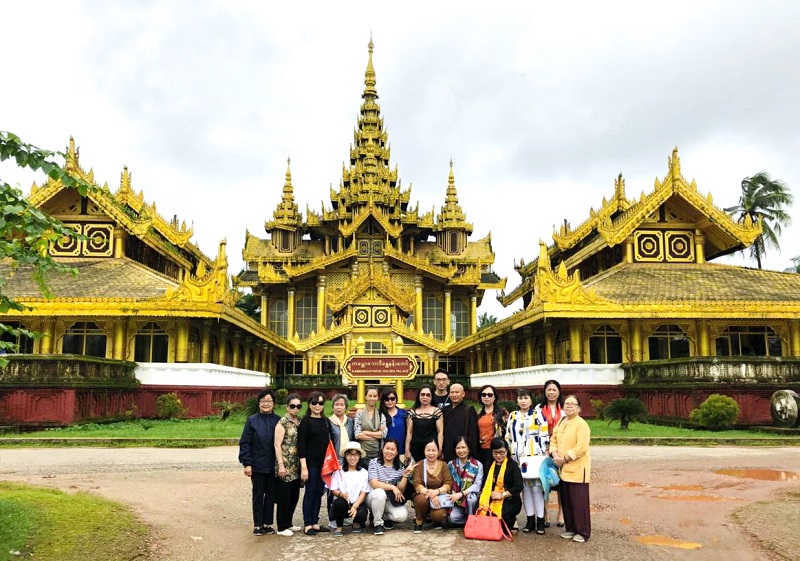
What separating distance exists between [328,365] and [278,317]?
8.79 metres

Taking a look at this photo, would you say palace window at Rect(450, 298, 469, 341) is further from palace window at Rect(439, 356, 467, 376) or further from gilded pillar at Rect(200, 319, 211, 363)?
gilded pillar at Rect(200, 319, 211, 363)

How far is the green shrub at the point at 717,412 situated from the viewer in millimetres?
16344

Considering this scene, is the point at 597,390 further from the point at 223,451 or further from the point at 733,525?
the point at 733,525

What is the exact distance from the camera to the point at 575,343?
22.1m

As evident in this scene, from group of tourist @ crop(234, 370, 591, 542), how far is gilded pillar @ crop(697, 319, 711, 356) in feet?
57.3

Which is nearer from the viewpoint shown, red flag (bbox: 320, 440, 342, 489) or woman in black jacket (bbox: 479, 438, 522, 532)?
woman in black jacket (bbox: 479, 438, 522, 532)

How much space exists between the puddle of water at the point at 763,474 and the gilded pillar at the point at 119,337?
744 inches

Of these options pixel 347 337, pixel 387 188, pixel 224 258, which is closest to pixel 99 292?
pixel 224 258

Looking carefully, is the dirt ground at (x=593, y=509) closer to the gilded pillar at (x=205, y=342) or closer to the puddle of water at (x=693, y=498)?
the puddle of water at (x=693, y=498)

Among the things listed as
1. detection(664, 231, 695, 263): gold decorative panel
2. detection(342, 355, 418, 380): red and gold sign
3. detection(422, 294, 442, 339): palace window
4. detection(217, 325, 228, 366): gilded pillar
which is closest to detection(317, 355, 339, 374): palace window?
detection(422, 294, 442, 339): palace window

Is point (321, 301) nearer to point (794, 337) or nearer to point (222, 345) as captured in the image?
point (222, 345)

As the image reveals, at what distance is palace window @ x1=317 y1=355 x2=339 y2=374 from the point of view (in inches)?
1499

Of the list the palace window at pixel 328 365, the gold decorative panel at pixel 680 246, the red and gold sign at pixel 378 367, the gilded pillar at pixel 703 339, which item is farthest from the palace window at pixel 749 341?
the palace window at pixel 328 365

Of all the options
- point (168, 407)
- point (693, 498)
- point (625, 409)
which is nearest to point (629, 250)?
point (625, 409)
